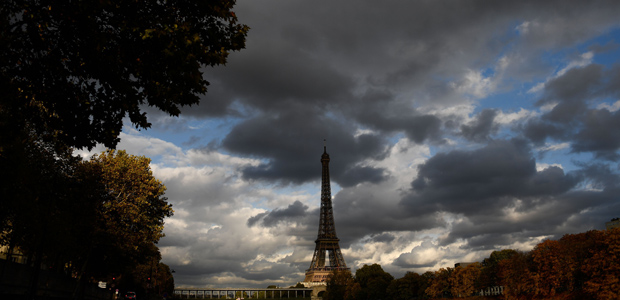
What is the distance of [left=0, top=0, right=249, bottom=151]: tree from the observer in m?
12.1

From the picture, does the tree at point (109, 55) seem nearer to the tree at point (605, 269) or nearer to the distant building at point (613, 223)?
the tree at point (605, 269)

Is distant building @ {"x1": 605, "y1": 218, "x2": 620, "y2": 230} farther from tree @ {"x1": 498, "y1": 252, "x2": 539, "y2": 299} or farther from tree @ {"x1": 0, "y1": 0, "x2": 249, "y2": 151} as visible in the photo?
tree @ {"x1": 0, "y1": 0, "x2": 249, "y2": 151}

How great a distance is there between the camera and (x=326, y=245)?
16362 cm

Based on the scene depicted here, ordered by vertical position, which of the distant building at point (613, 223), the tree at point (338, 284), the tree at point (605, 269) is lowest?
the tree at point (338, 284)

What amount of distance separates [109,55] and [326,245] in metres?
156

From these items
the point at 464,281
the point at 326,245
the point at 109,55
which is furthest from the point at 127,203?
the point at 326,245

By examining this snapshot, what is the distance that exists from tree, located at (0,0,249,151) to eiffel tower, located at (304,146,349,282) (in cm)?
15170

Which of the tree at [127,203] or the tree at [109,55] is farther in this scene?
the tree at [127,203]

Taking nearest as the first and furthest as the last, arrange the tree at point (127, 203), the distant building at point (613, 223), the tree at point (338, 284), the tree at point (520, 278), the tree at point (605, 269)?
the tree at point (127, 203), the tree at point (605, 269), the tree at point (520, 278), the tree at point (338, 284), the distant building at point (613, 223)

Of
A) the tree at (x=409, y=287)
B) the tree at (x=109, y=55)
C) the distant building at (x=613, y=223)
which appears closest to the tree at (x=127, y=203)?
the tree at (x=109, y=55)

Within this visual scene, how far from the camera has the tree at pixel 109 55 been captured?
12070mm

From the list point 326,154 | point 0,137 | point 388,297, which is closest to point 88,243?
point 0,137

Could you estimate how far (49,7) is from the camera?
40.9 ft

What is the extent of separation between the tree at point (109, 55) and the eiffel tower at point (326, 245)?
5972 inches
